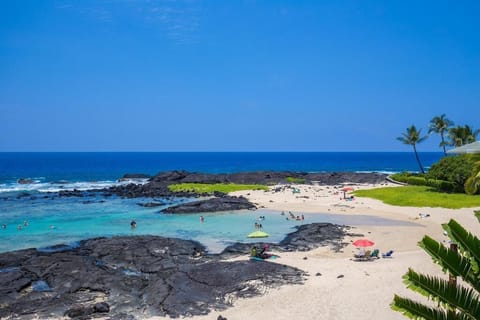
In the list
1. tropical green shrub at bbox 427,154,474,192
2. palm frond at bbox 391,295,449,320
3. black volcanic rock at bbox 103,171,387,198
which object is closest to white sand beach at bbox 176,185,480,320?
palm frond at bbox 391,295,449,320

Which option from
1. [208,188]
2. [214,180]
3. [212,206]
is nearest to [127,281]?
[212,206]

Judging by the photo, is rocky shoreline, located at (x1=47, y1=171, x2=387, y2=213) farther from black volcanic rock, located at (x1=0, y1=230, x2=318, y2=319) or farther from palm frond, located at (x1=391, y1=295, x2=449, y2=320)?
palm frond, located at (x1=391, y1=295, x2=449, y2=320)

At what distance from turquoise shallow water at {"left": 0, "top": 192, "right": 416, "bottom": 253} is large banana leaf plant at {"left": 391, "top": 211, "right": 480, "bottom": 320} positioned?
82.7 ft

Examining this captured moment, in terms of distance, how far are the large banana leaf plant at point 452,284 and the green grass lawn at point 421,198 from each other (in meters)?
43.9

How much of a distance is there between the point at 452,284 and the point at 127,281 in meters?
19.6

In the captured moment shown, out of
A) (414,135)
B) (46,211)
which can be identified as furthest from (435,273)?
(414,135)

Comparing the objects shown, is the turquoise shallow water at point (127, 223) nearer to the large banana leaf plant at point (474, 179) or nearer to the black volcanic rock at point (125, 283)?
the black volcanic rock at point (125, 283)

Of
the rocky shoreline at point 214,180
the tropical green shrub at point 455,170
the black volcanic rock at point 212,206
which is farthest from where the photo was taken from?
the rocky shoreline at point 214,180

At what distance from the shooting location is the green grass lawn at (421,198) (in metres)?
48.8

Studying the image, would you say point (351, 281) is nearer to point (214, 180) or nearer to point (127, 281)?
point (127, 281)

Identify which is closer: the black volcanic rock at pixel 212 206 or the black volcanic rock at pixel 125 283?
the black volcanic rock at pixel 125 283

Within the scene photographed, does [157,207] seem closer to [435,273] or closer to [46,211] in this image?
[46,211]

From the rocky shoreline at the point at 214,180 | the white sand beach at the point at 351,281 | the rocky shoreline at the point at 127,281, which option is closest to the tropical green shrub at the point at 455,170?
the white sand beach at the point at 351,281

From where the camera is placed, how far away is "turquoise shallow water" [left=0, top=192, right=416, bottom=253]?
37.8 meters
